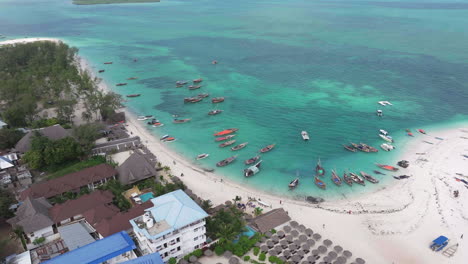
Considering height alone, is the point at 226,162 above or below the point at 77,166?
below

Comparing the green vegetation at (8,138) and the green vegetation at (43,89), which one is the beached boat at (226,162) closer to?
the green vegetation at (43,89)

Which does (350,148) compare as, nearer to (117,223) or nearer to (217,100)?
(217,100)

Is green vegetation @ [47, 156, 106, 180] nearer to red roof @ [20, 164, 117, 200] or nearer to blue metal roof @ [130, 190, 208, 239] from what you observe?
red roof @ [20, 164, 117, 200]

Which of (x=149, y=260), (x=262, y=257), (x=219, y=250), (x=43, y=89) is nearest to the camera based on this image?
(x=149, y=260)

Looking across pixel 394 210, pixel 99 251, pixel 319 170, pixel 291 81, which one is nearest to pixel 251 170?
pixel 319 170

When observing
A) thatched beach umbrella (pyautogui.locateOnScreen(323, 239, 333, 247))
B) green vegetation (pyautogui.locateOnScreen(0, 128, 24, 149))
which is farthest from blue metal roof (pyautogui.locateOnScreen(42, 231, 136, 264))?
green vegetation (pyautogui.locateOnScreen(0, 128, 24, 149))

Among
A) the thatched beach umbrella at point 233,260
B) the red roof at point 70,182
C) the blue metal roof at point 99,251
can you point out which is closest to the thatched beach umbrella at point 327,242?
the thatched beach umbrella at point 233,260
